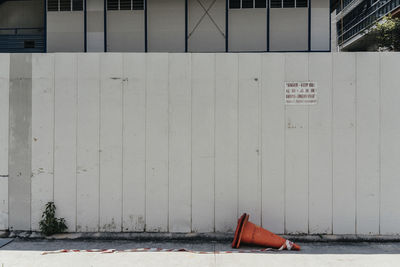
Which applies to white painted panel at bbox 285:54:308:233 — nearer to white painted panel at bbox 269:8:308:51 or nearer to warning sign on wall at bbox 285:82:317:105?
warning sign on wall at bbox 285:82:317:105

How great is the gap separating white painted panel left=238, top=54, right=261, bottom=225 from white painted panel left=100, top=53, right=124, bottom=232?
2.44 meters

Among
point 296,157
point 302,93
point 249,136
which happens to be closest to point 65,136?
point 249,136

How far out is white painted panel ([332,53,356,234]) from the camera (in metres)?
5.68

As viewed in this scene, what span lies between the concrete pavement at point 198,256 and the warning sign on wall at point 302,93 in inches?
108

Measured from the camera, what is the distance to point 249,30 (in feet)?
34.3

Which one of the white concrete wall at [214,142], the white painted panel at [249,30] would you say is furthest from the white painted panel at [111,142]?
the white painted panel at [249,30]

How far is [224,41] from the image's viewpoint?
10508mm

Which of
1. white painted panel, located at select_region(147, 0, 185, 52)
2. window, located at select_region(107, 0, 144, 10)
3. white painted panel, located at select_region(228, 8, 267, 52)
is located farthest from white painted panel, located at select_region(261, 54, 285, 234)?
window, located at select_region(107, 0, 144, 10)

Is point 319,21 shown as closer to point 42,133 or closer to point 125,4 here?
point 125,4

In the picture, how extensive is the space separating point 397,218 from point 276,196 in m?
2.39

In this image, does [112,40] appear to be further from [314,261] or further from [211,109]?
[314,261]

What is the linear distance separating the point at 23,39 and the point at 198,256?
11.2 m

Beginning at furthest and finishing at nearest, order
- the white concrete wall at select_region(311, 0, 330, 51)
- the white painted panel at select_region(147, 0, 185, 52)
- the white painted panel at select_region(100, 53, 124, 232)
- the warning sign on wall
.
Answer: the white painted panel at select_region(147, 0, 185, 52) < the white concrete wall at select_region(311, 0, 330, 51) < the white painted panel at select_region(100, 53, 124, 232) < the warning sign on wall

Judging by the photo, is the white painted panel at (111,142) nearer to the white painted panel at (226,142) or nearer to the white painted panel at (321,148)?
the white painted panel at (226,142)
